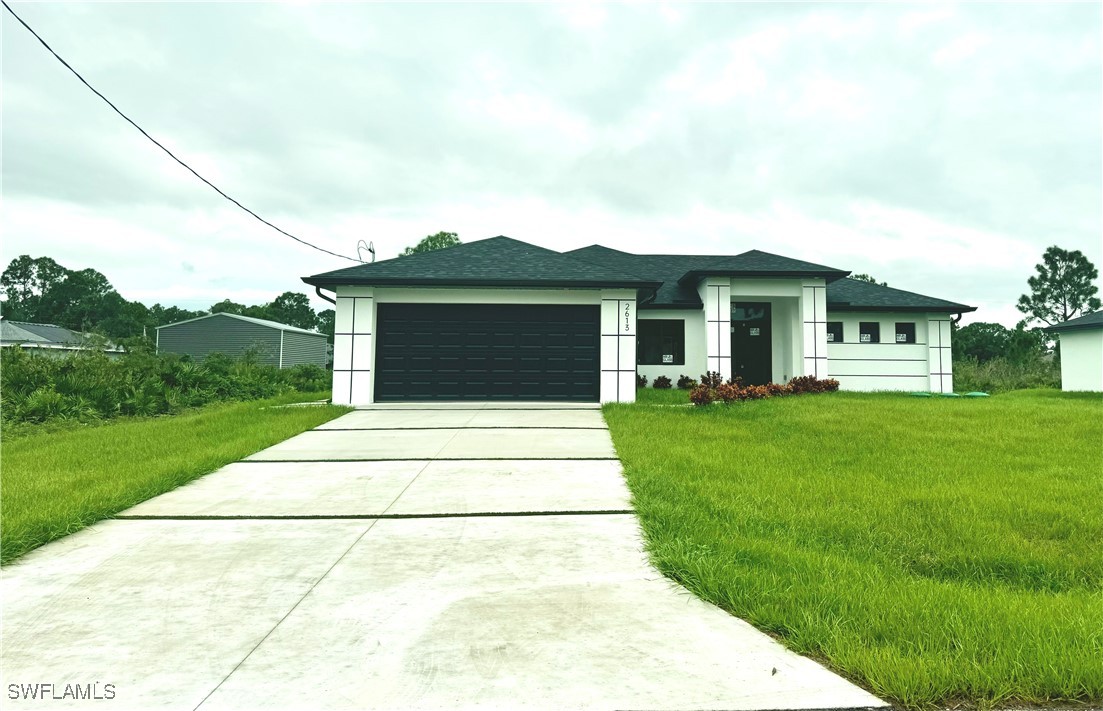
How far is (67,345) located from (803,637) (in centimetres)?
2094

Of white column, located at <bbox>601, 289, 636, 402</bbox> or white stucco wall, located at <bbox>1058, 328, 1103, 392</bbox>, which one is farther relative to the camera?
white stucco wall, located at <bbox>1058, 328, 1103, 392</bbox>

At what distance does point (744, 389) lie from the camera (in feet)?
42.7

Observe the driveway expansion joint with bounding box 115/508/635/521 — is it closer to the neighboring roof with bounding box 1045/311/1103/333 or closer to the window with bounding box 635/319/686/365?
the window with bounding box 635/319/686/365

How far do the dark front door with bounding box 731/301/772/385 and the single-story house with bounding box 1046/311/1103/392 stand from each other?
9798 mm

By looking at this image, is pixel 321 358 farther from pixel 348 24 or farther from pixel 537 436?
pixel 537 436

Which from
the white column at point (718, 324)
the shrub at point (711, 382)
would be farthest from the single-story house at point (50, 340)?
the white column at point (718, 324)

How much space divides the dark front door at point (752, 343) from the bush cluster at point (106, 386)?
1549cm

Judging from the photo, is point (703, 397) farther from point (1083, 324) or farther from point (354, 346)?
point (1083, 324)

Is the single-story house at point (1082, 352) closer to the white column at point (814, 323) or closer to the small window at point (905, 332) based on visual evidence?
the small window at point (905, 332)

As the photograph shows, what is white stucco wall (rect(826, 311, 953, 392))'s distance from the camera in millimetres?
17578

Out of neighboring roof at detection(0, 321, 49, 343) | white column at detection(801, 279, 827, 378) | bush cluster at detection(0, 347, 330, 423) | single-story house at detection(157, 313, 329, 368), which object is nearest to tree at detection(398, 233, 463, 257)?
single-story house at detection(157, 313, 329, 368)

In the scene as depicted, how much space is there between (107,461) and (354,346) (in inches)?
259

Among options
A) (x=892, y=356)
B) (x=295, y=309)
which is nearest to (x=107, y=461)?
(x=892, y=356)

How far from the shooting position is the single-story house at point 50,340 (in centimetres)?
1435
